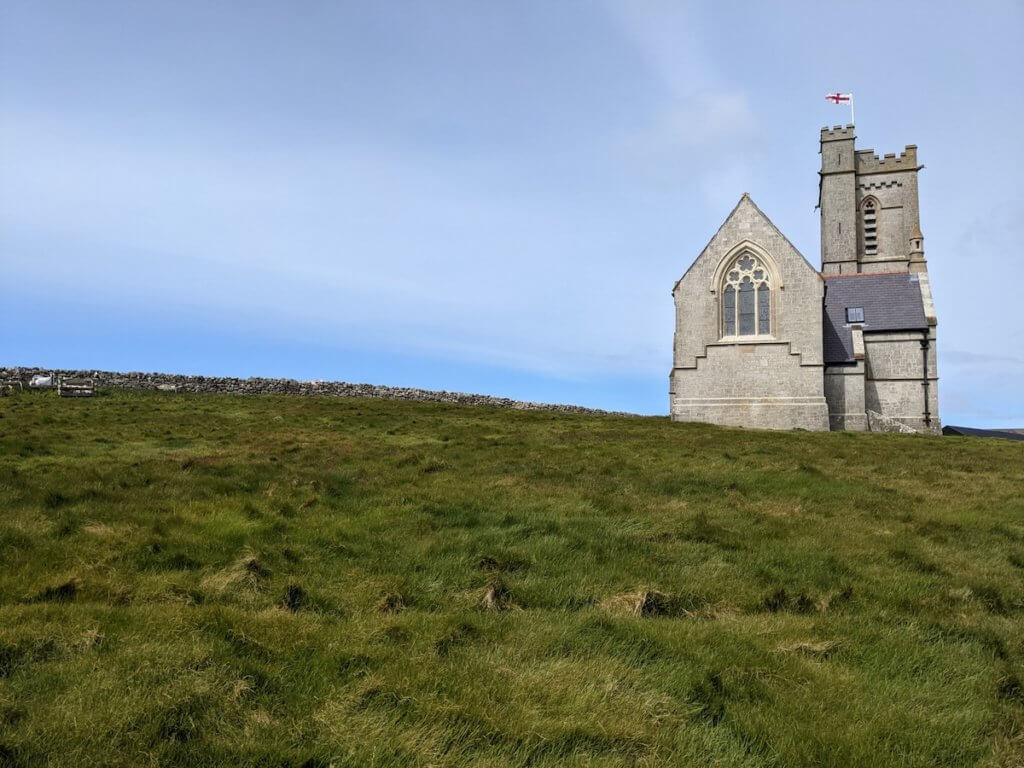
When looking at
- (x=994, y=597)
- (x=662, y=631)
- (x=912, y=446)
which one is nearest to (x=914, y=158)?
(x=912, y=446)

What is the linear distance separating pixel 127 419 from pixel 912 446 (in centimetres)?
2931

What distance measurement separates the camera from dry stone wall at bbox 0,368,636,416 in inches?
1307

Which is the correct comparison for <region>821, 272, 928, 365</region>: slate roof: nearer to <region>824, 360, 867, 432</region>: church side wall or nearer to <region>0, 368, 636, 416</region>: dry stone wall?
<region>824, 360, 867, 432</region>: church side wall

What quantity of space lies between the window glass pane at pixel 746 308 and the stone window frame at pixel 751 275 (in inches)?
6.6

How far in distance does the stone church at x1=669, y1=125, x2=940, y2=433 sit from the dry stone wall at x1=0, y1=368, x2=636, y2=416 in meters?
9.54

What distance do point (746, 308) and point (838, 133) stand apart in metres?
31.7

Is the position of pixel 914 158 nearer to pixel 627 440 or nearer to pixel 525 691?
pixel 627 440

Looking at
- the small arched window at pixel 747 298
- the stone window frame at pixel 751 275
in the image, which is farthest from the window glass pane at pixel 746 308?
the stone window frame at pixel 751 275

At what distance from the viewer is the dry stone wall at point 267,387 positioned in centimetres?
3319

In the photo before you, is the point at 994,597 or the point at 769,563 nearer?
the point at 994,597

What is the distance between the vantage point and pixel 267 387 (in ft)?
121

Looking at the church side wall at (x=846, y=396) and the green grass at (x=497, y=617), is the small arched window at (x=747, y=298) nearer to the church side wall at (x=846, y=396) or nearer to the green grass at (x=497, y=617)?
the church side wall at (x=846, y=396)

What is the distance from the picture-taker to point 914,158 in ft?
186

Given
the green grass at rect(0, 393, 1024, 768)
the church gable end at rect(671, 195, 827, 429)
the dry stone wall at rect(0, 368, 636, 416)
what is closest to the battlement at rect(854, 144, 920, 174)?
the church gable end at rect(671, 195, 827, 429)
